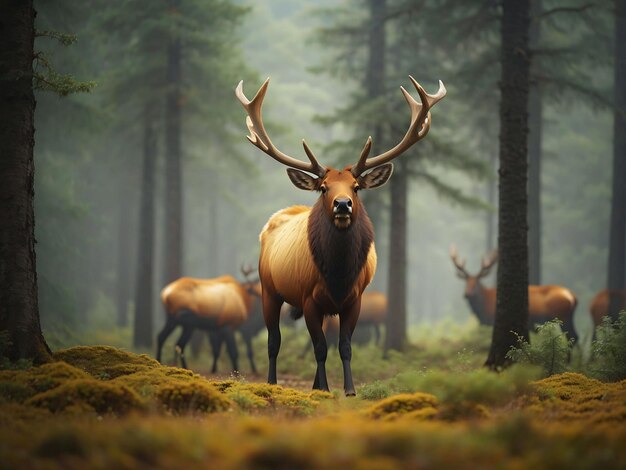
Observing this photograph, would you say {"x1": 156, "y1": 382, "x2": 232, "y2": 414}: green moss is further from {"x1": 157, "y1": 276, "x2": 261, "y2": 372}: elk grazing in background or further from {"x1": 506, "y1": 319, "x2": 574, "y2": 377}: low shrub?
{"x1": 157, "y1": 276, "x2": 261, "y2": 372}: elk grazing in background

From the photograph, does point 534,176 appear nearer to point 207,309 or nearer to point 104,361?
point 207,309

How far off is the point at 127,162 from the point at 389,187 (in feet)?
39.3

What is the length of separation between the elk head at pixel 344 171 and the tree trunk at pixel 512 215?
2031mm

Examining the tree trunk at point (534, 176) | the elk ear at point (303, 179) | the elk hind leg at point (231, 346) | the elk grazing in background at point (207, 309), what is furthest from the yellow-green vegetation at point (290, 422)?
the tree trunk at point (534, 176)

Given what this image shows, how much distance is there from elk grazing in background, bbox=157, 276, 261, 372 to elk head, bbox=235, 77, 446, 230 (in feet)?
20.3

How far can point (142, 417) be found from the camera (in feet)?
15.3

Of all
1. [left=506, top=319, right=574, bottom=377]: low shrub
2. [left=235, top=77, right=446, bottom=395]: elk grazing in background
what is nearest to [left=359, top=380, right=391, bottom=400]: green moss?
[left=235, top=77, right=446, bottom=395]: elk grazing in background

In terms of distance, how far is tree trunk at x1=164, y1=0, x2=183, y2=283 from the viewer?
53.8 ft

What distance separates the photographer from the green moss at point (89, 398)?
15.5ft

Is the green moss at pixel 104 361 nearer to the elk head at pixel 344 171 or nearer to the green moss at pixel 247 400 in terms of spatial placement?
the green moss at pixel 247 400

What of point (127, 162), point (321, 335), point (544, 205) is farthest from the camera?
point (544, 205)

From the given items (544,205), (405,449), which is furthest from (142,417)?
(544,205)

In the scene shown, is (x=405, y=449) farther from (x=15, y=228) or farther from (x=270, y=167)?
(x=270, y=167)

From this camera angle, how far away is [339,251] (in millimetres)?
7141
